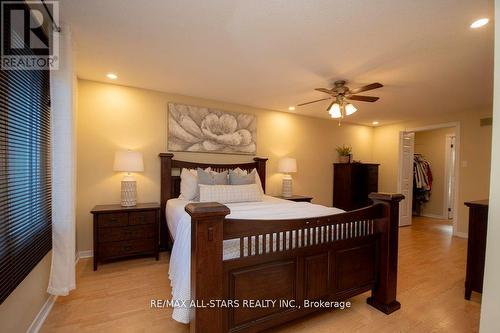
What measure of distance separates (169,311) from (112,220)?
1421mm

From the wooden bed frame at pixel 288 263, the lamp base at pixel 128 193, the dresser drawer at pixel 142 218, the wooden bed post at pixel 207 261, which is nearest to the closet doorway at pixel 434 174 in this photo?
the wooden bed frame at pixel 288 263

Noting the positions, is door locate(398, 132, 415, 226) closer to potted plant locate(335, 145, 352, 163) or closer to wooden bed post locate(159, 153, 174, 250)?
potted plant locate(335, 145, 352, 163)

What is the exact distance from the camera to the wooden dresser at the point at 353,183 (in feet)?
16.4

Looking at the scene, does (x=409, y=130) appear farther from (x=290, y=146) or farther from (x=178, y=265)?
(x=178, y=265)

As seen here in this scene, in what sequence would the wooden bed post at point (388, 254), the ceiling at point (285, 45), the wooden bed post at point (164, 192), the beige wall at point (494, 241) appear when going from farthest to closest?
the wooden bed post at point (164, 192), the wooden bed post at point (388, 254), the ceiling at point (285, 45), the beige wall at point (494, 241)

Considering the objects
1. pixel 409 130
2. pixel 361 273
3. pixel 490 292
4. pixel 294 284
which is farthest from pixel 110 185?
pixel 409 130

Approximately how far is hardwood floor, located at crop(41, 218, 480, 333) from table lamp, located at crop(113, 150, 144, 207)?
2.62ft

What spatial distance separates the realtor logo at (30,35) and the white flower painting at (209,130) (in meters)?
1.82

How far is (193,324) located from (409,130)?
5701 mm

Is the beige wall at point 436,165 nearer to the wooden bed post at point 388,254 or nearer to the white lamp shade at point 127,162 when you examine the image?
the wooden bed post at point 388,254

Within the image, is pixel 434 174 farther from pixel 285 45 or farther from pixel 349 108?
pixel 285 45

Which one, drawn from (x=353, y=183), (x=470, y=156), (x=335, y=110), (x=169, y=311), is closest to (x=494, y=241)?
(x=335, y=110)

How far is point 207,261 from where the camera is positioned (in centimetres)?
135

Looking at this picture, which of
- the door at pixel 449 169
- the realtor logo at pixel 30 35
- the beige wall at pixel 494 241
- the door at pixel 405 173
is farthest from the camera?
the door at pixel 449 169
